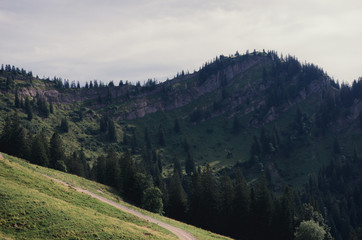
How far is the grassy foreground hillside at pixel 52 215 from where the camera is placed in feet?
133

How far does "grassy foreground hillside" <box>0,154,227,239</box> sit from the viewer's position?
133ft

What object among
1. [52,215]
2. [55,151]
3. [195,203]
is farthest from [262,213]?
[55,151]

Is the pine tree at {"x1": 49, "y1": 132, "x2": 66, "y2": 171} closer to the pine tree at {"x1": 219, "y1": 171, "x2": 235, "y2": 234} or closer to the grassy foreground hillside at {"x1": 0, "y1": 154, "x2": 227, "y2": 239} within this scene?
the grassy foreground hillside at {"x1": 0, "y1": 154, "x2": 227, "y2": 239}

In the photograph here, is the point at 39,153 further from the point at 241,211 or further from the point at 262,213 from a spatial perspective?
the point at 262,213

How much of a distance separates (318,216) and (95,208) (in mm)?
65441

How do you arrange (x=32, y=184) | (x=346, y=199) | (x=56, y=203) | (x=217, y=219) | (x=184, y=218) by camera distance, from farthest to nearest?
(x=346, y=199) < (x=184, y=218) < (x=217, y=219) < (x=32, y=184) < (x=56, y=203)

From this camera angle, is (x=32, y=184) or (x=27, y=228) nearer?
(x=27, y=228)

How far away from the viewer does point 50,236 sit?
131 ft

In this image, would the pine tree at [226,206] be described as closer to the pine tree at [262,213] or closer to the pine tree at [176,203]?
the pine tree at [262,213]

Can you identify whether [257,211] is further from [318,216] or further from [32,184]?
[32,184]

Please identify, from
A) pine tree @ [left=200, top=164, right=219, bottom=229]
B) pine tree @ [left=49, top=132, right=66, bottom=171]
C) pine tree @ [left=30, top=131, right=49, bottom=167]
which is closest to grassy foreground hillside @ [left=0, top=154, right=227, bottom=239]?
pine tree @ [left=200, top=164, right=219, bottom=229]

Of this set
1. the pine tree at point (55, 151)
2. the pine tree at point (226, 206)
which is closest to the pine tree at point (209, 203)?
the pine tree at point (226, 206)

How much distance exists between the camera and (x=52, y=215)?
44.1 metres

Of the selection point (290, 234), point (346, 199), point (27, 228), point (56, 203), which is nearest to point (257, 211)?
point (290, 234)
